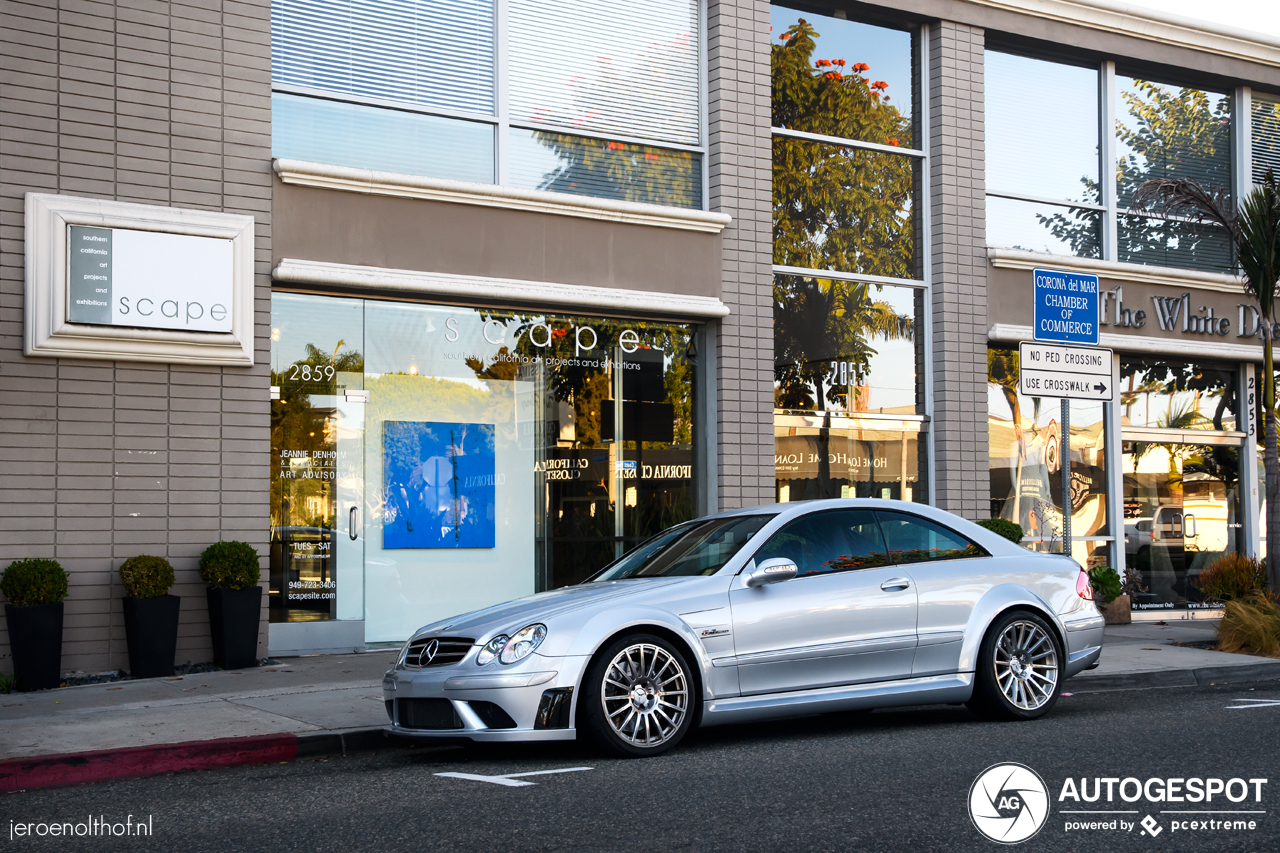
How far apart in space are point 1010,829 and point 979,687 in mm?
3134

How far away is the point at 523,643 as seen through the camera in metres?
7.05

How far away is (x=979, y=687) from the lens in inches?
328

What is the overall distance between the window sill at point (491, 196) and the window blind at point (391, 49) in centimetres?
95

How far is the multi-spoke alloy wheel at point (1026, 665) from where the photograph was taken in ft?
27.6

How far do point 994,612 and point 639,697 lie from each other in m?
2.63

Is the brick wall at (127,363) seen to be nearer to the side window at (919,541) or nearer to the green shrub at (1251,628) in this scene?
the side window at (919,541)

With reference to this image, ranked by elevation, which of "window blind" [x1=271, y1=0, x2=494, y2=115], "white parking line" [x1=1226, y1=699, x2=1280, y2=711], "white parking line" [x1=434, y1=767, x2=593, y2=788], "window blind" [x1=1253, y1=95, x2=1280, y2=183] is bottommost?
"white parking line" [x1=1226, y1=699, x2=1280, y2=711]

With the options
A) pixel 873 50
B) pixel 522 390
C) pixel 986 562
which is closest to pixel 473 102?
pixel 522 390

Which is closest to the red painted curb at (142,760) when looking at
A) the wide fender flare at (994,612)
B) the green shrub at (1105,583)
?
the wide fender flare at (994,612)

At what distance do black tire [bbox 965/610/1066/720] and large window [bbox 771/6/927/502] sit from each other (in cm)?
629

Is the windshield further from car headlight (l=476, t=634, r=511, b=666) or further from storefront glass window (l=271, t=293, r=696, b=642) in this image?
storefront glass window (l=271, t=293, r=696, b=642)

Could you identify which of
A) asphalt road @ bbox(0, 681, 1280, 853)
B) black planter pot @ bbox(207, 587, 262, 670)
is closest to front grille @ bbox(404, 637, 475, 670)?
asphalt road @ bbox(0, 681, 1280, 853)

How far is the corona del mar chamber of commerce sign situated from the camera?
35.6ft

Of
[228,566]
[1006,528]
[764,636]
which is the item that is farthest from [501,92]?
[764,636]
